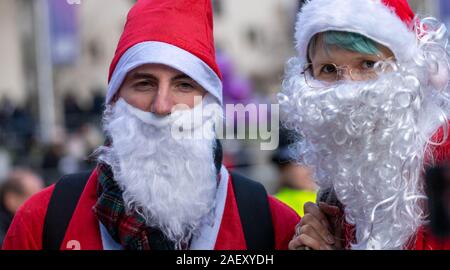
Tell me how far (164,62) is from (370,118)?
0.84m

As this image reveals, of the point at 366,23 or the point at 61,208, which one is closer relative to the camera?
the point at 366,23

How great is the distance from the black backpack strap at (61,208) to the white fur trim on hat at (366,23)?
103 centimetres

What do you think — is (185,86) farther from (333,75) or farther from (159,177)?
(333,75)

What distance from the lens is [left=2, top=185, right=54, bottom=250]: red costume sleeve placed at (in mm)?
3080

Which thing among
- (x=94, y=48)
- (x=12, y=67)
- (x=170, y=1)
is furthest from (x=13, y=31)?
(x=170, y=1)

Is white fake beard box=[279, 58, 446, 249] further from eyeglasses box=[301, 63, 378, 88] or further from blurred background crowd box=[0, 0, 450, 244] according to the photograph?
blurred background crowd box=[0, 0, 450, 244]

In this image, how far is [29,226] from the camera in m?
3.11

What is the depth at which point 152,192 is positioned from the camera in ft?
10.4

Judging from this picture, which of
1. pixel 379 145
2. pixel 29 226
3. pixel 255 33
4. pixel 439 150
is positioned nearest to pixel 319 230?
pixel 379 145

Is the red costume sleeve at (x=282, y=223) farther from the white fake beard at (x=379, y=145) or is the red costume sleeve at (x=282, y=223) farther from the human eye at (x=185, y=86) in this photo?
the human eye at (x=185, y=86)

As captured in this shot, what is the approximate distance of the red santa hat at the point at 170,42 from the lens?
3.16m

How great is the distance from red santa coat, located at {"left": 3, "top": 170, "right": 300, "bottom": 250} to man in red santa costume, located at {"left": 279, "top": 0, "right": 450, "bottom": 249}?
30 cm

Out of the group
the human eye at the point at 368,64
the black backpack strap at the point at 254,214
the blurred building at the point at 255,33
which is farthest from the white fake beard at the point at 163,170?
the blurred building at the point at 255,33
